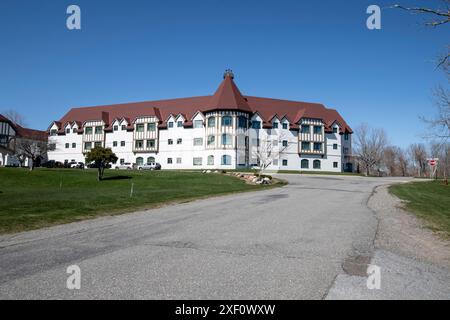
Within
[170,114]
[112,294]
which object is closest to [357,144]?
[170,114]

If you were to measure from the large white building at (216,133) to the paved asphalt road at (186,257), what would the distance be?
47.6m

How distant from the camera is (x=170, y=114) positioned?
216ft

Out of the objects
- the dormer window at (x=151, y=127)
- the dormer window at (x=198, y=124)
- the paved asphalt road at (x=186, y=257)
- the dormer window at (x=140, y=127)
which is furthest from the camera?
the dormer window at (x=140, y=127)

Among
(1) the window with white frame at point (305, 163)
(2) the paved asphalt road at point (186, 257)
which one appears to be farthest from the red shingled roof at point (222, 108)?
(2) the paved asphalt road at point (186, 257)

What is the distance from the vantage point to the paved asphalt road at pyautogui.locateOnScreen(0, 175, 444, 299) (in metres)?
4.88

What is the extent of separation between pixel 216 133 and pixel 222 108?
4636 millimetres

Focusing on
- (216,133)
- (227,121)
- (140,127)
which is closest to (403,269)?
(216,133)

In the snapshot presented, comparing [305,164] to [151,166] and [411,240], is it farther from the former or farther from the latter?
[411,240]

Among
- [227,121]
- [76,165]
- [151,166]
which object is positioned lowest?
[151,166]

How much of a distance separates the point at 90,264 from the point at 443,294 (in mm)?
5977

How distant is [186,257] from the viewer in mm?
6680

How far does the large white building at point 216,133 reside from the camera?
59625mm

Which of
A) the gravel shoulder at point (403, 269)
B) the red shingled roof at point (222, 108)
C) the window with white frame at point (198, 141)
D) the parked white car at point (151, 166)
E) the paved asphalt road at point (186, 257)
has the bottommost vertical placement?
the gravel shoulder at point (403, 269)

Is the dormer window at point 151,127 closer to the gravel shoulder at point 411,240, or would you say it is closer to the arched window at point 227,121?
the arched window at point 227,121
